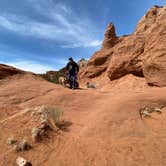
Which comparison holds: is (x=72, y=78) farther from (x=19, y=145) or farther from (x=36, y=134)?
(x=19, y=145)

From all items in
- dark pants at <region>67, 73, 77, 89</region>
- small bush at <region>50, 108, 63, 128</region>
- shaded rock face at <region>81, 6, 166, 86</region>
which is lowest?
small bush at <region>50, 108, 63, 128</region>

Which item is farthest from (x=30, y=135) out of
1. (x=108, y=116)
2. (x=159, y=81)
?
(x=159, y=81)

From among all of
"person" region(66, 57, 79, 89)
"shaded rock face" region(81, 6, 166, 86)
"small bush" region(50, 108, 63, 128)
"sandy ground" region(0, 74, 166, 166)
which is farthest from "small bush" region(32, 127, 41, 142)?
"shaded rock face" region(81, 6, 166, 86)

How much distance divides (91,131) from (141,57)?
9678 millimetres

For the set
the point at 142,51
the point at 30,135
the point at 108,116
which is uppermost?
the point at 142,51

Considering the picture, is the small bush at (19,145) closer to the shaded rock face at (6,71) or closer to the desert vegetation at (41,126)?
the desert vegetation at (41,126)

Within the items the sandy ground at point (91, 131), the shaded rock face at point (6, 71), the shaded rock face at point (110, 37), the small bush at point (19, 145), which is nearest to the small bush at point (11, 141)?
the small bush at point (19, 145)

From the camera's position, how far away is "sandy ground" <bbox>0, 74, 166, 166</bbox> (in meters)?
4.52

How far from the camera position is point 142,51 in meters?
14.3

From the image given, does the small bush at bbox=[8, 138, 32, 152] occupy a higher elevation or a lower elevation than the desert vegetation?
lower

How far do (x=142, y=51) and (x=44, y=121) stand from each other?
10.6 m

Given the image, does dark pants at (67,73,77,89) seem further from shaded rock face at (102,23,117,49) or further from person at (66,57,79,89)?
shaded rock face at (102,23,117,49)

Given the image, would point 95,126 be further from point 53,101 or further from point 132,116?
point 53,101

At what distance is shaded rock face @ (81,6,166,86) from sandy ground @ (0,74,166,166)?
3438mm
